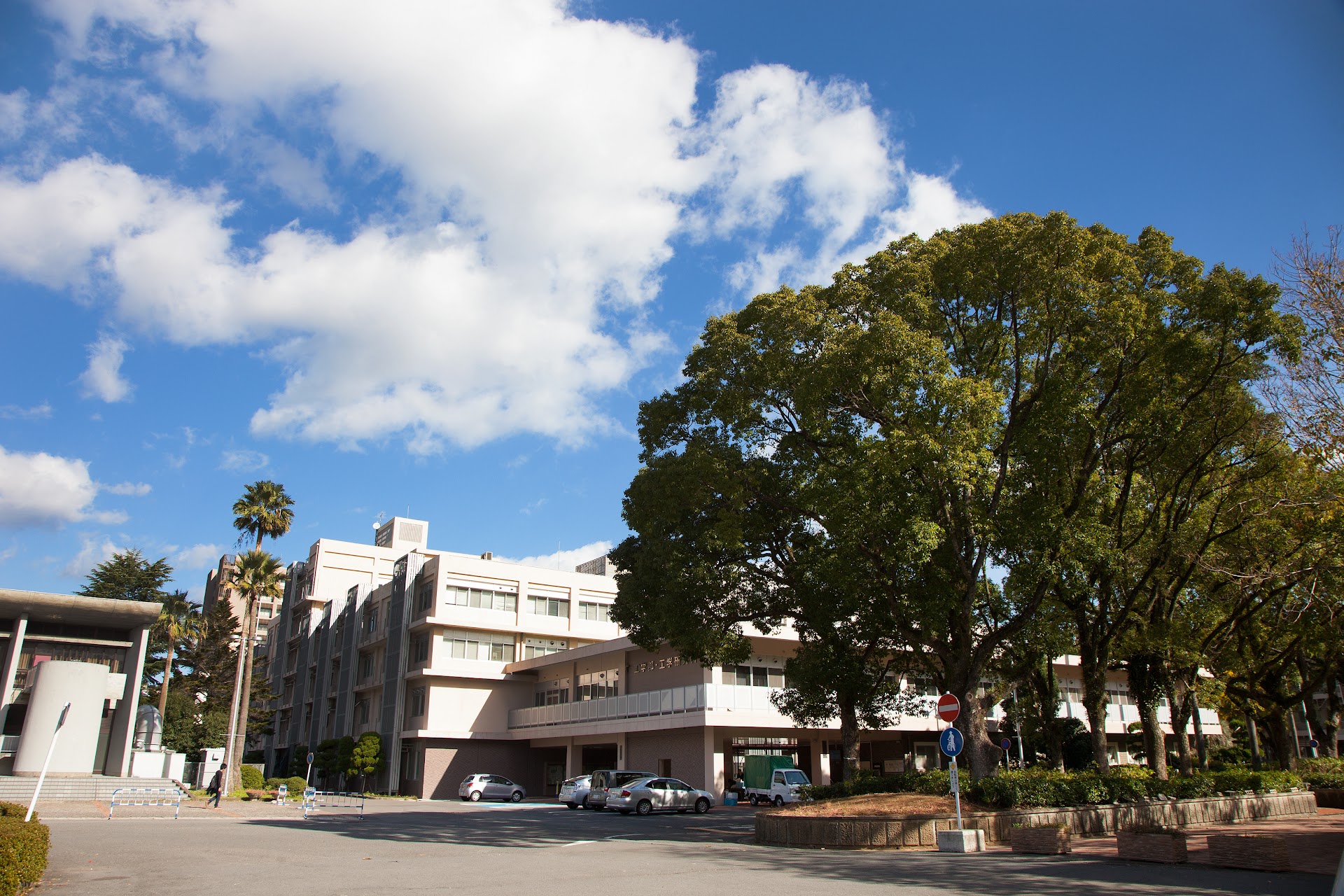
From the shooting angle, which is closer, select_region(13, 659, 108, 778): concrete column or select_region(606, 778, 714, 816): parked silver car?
select_region(606, 778, 714, 816): parked silver car

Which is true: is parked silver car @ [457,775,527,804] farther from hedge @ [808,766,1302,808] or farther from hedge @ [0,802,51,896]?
hedge @ [0,802,51,896]

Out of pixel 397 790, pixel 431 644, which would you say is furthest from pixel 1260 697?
pixel 397 790

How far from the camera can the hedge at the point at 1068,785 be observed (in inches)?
748

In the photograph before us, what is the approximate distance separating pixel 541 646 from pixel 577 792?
17.2m

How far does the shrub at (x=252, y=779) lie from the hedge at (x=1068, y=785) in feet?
112

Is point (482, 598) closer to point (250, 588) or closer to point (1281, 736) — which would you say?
point (250, 588)

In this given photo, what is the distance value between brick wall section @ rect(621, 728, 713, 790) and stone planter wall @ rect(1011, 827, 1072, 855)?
2106 centimetres

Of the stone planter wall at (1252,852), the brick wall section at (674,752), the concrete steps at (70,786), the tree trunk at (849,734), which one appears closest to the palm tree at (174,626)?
the concrete steps at (70,786)

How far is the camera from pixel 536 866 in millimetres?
14500

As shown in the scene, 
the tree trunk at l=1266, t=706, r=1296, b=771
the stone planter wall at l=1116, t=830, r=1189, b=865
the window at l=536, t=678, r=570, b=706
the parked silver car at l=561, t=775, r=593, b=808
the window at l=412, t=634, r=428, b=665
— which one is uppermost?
the window at l=412, t=634, r=428, b=665

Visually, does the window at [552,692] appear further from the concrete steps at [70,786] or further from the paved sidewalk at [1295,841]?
the paved sidewalk at [1295,841]

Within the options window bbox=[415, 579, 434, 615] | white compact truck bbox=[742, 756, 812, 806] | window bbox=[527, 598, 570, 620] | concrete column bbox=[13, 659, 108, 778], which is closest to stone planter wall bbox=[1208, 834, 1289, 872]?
white compact truck bbox=[742, 756, 812, 806]

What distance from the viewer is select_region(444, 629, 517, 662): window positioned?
50.5 m

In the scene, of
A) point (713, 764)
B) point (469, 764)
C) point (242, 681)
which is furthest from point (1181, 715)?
point (242, 681)
